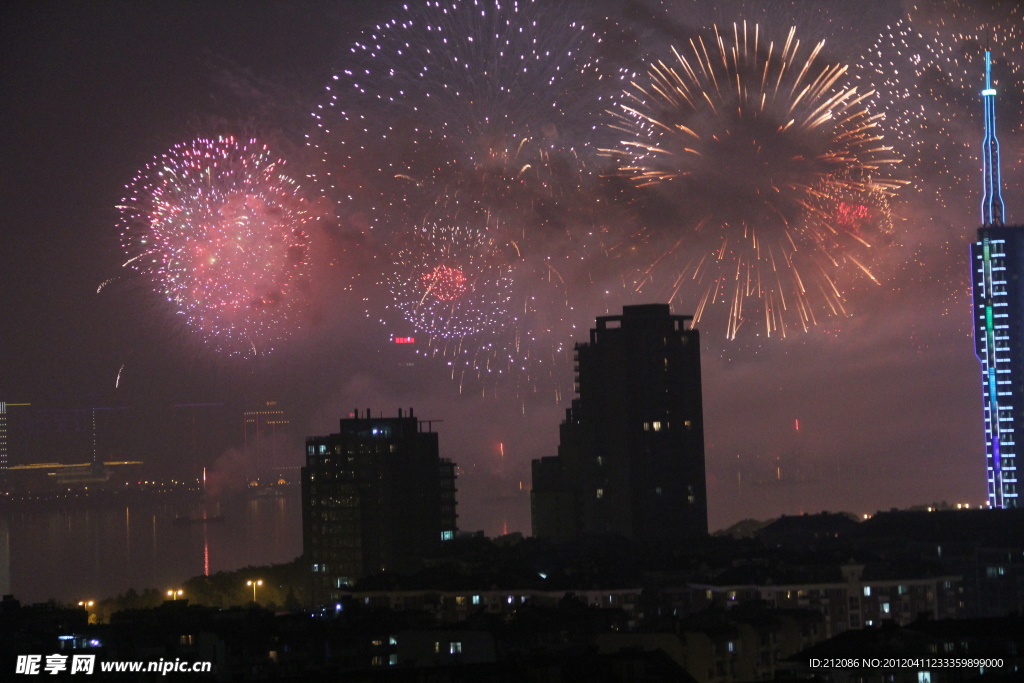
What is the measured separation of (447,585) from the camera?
3061 inches

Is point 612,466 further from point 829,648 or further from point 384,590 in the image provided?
point 829,648

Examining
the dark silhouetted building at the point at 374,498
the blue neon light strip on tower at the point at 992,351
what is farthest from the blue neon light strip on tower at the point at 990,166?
the dark silhouetted building at the point at 374,498

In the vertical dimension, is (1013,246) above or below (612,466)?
above

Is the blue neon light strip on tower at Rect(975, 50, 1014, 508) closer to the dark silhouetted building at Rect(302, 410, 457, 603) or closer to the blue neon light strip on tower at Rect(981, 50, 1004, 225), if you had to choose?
the blue neon light strip on tower at Rect(981, 50, 1004, 225)

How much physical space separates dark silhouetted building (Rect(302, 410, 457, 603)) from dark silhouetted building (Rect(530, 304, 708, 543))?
9.63 meters

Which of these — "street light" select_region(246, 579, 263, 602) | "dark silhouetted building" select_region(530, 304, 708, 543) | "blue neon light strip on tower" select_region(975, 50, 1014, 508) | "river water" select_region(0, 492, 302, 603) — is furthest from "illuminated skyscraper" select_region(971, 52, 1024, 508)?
"street light" select_region(246, 579, 263, 602)

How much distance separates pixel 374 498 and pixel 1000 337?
50724mm

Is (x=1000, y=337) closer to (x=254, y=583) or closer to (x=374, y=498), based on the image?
(x=374, y=498)

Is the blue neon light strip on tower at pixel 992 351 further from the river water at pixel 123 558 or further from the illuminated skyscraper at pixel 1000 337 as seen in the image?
the river water at pixel 123 558

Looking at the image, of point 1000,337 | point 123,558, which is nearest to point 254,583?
point 123,558

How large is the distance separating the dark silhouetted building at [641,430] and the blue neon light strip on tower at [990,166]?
843 inches

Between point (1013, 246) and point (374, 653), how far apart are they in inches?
3804

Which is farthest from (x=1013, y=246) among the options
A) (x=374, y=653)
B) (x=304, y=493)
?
(x=374, y=653)

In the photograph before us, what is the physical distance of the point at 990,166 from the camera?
123625 millimetres
